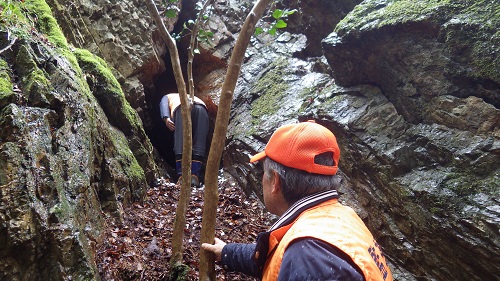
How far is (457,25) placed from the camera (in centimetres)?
514

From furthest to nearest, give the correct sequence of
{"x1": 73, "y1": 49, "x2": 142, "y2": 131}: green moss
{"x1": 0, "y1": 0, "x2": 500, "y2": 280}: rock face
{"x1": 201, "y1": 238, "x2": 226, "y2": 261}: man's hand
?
{"x1": 73, "y1": 49, "x2": 142, "y2": 131}: green moss
{"x1": 0, "y1": 0, "x2": 500, "y2": 280}: rock face
{"x1": 201, "y1": 238, "x2": 226, "y2": 261}: man's hand

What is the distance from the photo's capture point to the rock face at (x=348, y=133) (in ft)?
11.1

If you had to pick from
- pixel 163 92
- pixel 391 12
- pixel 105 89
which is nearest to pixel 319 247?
pixel 105 89

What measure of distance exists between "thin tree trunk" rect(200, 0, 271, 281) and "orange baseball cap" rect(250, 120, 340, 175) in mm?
881

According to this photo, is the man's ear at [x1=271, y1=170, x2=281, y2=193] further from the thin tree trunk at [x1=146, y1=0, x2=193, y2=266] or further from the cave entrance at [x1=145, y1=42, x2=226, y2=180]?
the cave entrance at [x1=145, y1=42, x2=226, y2=180]

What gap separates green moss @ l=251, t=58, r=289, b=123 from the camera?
8.02 m

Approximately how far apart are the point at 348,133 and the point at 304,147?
4180mm

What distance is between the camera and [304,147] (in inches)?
82.0

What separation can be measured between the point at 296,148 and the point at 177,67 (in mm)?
2583

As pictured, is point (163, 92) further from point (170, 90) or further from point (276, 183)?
point (276, 183)

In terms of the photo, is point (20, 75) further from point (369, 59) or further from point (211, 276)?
point (369, 59)

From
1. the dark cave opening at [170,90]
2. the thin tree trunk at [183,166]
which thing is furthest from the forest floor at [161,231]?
the dark cave opening at [170,90]

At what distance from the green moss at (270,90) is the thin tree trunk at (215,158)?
187 inches

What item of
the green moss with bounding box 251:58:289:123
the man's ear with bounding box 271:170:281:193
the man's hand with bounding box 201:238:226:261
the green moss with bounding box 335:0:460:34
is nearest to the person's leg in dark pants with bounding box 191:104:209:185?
the green moss with bounding box 251:58:289:123
